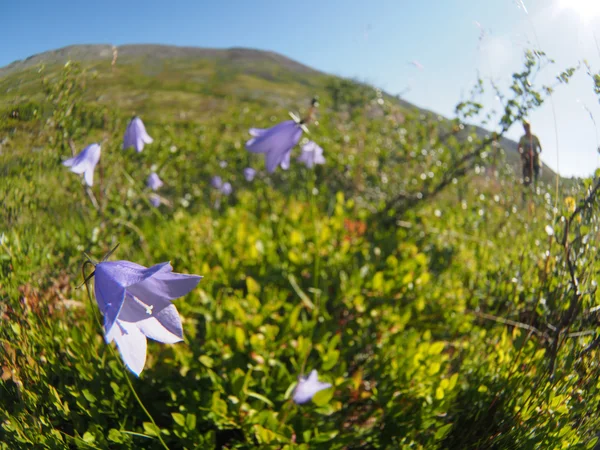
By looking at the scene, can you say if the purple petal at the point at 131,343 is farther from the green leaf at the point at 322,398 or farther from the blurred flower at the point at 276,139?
the blurred flower at the point at 276,139

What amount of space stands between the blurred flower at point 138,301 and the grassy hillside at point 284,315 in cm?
24

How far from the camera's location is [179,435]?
5.15 feet

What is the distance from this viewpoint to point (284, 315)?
2424 mm

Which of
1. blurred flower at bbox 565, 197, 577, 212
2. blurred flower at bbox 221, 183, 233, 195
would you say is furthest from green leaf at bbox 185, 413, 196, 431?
blurred flower at bbox 221, 183, 233, 195

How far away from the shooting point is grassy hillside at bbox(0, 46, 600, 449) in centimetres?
148

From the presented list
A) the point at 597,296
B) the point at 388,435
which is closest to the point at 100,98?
the point at 388,435

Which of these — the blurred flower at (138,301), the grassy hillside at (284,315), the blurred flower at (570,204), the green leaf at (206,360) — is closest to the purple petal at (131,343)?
the blurred flower at (138,301)

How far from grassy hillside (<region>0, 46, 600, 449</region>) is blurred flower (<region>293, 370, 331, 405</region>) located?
0.03 m

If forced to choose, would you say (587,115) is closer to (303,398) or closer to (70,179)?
(303,398)

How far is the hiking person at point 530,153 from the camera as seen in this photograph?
1.69 meters

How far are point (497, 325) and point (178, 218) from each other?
2.49m

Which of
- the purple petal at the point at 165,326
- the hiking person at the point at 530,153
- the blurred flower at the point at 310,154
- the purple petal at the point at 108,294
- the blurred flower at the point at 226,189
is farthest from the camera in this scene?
the blurred flower at the point at 226,189

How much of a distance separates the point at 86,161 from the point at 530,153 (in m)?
1.89

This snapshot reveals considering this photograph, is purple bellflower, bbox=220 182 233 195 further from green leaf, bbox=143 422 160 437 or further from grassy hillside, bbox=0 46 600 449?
green leaf, bbox=143 422 160 437
